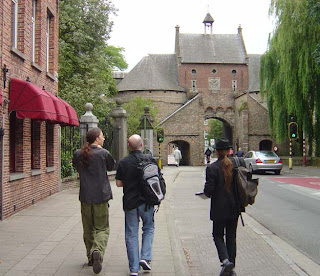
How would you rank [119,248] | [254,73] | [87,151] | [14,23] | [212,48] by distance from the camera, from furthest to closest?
[254,73] → [212,48] → [14,23] → [119,248] → [87,151]

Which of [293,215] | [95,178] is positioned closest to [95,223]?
[95,178]

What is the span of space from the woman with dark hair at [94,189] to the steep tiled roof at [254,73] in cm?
5783

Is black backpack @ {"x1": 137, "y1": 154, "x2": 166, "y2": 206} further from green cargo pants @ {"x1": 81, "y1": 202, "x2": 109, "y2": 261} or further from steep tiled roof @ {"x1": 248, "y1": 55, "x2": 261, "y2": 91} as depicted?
steep tiled roof @ {"x1": 248, "y1": 55, "x2": 261, "y2": 91}

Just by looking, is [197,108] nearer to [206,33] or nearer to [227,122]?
[227,122]

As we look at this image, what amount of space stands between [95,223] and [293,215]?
6283mm

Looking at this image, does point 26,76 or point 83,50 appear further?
point 83,50

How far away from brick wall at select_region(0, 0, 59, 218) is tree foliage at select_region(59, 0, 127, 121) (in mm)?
11886

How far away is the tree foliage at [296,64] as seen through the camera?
90.2 ft

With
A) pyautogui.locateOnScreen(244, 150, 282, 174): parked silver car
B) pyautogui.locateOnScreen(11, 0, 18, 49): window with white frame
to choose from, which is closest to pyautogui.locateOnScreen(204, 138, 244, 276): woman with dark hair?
pyautogui.locateOnScreen(11, 0, 18, 49): window with white frame

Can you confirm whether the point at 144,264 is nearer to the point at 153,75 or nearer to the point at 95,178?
the point at 95,178

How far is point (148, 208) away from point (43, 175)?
319 inches

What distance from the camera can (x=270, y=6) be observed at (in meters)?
30.4

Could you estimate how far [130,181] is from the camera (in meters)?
5.18

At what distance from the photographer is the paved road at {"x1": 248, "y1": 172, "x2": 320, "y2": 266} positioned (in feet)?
24.3
